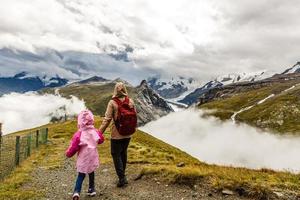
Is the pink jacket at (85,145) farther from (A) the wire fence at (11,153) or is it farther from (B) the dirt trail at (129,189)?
(A) the wire fence at (11,153)

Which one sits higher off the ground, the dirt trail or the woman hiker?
the woman hiker

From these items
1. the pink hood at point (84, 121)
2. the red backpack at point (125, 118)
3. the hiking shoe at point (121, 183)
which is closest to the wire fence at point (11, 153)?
the hiking shoe at point (121, 183)

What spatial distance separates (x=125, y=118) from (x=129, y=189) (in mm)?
3196

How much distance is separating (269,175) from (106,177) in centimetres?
849

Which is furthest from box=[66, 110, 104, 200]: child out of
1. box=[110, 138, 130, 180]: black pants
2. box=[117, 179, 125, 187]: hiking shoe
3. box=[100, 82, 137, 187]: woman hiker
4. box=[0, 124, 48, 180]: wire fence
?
box=[0, 124, 48, 180]: wire fence

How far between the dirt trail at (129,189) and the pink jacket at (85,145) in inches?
52.5

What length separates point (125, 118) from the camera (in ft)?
57.7

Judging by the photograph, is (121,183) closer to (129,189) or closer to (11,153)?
(129,189)

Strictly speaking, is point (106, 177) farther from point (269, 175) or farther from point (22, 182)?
point (269, 175)

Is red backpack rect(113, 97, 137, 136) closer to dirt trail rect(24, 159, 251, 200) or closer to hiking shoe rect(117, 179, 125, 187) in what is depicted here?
hiking shoe rect(117, 179, 125, 187)

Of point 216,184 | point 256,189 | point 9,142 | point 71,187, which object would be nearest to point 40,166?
point 9,142

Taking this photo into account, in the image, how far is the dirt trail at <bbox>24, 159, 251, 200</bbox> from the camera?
1711 centimetres

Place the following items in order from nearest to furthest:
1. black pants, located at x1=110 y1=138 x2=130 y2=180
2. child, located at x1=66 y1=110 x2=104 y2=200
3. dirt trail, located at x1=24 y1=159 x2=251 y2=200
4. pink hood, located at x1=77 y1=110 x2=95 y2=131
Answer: child, located at x1=66 y1=110 x2=104 y2=200, dirt trail, located at x1=24 y1=159 x2=251 y2=200, pink hood, located at x1=77 y1=110 x2=95 y2=131, black pants, located at x1=110 y1=138 x2=130 y2=180

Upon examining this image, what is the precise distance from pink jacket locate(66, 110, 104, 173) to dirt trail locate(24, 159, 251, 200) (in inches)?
52.5
